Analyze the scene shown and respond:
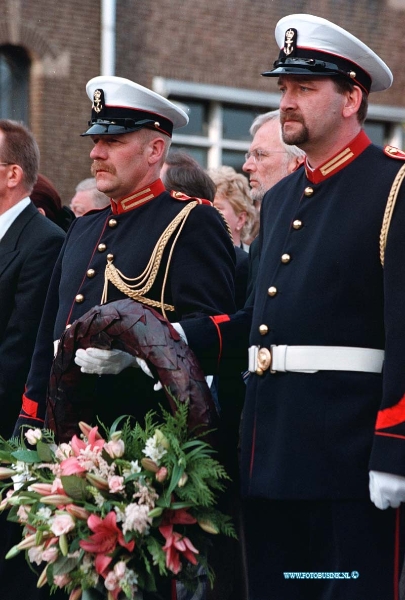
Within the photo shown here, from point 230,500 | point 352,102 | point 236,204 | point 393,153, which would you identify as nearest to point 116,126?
point 352,102

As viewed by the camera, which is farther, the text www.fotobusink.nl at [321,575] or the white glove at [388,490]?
the text www.fotobusink.nl at [321,575]

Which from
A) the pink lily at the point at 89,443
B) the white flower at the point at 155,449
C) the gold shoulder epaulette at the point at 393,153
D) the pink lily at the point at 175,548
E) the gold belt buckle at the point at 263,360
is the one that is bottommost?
the pink lily at the point at 175,548

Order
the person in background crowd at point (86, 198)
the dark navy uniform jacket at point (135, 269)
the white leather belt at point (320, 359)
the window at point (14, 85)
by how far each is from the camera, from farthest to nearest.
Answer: the window at point (14, 85), the person in background crowd at point (86, 198), the dark navy uniform jacket at point (135, 269), the white leather belt at point (320, 359)

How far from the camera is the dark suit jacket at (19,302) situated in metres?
5.13

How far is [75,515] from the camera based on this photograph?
360 cm

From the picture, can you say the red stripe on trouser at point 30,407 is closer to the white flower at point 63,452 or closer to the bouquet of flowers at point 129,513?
the white flower at point 63,452

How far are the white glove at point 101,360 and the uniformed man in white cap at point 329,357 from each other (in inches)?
19.4

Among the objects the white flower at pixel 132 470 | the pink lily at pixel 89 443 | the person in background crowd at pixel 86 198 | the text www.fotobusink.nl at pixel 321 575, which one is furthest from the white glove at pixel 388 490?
the person in background crowd at pixel 86 198

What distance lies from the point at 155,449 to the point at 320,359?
56cm

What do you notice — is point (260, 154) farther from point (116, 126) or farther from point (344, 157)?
point (344, 157)

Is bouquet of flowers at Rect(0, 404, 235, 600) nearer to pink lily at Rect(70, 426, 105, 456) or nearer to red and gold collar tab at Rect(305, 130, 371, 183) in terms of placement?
pink lily at Rect(70, 426, 105, 456)

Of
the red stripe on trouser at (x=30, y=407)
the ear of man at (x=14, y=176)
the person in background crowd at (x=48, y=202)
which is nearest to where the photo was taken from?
the red stripe on trouser at (x=30, y=407)

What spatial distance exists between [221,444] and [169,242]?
0.89m

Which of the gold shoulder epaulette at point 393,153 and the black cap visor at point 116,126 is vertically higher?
the black cap visor at point 116,126
